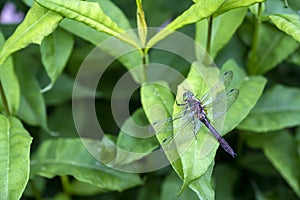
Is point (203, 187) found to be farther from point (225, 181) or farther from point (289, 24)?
point (225, 181)

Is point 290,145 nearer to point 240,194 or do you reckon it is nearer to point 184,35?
point 240,194

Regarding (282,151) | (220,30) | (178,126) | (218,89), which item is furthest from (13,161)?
(282,151)

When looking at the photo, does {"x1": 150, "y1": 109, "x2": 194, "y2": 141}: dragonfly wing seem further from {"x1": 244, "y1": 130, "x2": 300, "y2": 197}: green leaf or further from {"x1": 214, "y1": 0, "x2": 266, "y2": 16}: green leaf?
{"x1": 244, "y1": 130, "x2": 300, "y2": 197}: green leaf

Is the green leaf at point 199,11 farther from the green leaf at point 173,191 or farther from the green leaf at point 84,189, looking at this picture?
the green leaf at point 84,189

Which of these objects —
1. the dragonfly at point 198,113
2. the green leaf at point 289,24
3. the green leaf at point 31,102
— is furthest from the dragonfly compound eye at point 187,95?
the green leaf at point 31,102

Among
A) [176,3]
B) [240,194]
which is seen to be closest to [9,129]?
[240,194]

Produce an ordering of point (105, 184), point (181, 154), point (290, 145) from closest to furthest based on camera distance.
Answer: point (181, 154) → point (105, 184) → point (290, 145)
